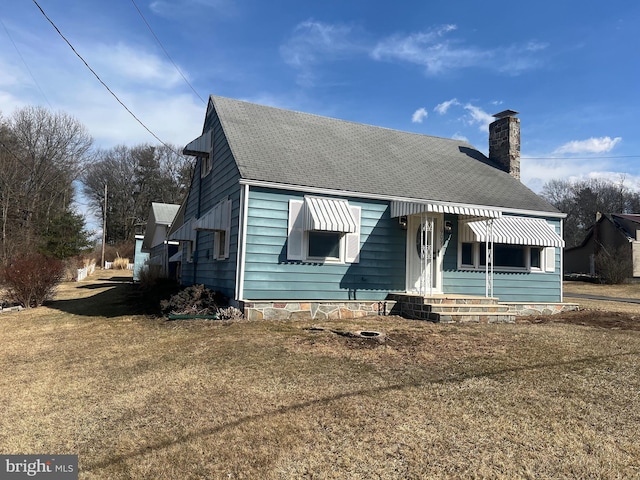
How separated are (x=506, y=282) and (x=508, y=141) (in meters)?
5.27

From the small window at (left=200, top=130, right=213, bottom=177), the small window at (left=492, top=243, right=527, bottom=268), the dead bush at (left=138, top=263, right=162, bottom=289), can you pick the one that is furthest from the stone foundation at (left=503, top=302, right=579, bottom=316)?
the dead bush at (left=138, top=263, right=162, bottom=289)

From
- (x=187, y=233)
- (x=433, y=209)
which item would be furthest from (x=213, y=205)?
(x=433, y=209)

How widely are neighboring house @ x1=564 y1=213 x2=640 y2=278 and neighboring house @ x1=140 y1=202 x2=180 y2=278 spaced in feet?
88.0

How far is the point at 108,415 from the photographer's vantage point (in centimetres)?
449

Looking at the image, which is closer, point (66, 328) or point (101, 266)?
point (66, 328)

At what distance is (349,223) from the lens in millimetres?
10500

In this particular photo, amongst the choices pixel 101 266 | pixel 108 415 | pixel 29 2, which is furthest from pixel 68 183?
pixel 108 415

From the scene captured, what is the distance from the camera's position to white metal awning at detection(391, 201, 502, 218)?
10.6 meters

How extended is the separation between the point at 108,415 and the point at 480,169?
13262 millimetres

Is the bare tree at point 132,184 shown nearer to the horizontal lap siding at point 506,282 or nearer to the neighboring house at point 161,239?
the neighboring house at point 161,239

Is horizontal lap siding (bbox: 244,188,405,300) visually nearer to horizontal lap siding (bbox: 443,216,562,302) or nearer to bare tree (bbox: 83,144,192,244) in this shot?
horizontal lap siding (bbox: 443,216,562,302)

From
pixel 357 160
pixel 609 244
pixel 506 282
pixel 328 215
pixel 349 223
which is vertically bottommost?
pixel 506 282

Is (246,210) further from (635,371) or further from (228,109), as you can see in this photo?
(635,371)

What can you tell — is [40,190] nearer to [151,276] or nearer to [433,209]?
[151,276]
